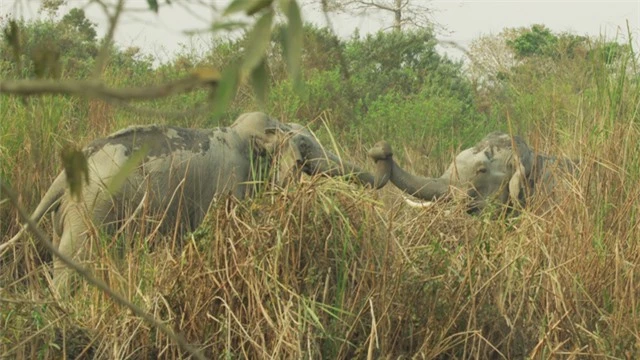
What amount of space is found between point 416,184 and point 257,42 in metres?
7.45

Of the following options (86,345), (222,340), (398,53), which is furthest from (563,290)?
(398,53)

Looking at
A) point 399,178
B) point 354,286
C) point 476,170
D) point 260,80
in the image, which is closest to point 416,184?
point 399,178

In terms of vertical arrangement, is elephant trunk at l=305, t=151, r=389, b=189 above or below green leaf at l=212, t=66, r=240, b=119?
below

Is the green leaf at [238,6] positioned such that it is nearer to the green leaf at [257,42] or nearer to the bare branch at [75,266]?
the green leaf at [257,42]

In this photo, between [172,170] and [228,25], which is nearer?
[228,25]

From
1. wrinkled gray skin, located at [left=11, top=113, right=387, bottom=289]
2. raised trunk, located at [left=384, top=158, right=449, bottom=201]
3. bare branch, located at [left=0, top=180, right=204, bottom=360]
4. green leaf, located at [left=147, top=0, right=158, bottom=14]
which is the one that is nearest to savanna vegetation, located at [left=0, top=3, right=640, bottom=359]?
wrinkled gray skin, located at [left=11, top=113, right=387, bottom=289]

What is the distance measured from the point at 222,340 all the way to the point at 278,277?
0.85 ft

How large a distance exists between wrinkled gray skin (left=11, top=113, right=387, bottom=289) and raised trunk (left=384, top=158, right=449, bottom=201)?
69 cm

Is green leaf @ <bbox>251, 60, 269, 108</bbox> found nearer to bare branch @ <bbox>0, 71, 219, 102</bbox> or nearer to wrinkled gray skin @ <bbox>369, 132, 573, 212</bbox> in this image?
bare branch @ <bbox>0, 71, 219, 102</bbox>

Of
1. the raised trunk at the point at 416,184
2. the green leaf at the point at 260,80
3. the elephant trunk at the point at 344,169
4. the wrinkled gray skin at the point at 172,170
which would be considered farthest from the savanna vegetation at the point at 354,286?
the raised trunk at the point at 416,184

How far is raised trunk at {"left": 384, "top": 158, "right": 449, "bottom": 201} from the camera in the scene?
8.25 m

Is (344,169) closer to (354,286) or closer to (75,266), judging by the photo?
(354,286)

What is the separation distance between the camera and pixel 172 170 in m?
5.82

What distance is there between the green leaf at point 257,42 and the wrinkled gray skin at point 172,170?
3825 millimetres
